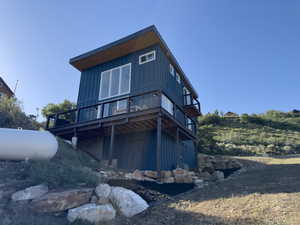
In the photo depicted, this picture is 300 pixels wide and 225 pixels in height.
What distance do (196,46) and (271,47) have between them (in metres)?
4.48

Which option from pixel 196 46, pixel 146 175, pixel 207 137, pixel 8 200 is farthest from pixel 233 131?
pixel 8 200

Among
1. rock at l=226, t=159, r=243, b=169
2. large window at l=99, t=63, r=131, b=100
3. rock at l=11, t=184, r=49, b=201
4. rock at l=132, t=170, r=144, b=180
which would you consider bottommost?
rock at l=11, t=184, r=49, b=201

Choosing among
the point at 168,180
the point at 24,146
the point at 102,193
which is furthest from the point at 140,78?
the point at 102,193

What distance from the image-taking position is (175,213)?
156 inches

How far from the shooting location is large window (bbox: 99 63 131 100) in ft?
34.5

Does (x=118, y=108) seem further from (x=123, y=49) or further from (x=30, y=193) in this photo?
(x=30, y=193)

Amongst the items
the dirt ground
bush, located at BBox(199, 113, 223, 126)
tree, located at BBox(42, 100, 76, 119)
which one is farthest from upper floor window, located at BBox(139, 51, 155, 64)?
bush, located at BBox(199, 113, 223, 126)

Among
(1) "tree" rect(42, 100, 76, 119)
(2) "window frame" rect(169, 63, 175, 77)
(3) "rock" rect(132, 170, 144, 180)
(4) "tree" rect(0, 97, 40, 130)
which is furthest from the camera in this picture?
(1) "tree" rect(42, 100, 76, 119)

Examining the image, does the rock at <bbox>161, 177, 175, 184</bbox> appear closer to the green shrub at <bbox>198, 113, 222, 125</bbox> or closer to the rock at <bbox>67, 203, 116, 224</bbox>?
the rock at <bbox>67, 203, 116, 224</bbox>

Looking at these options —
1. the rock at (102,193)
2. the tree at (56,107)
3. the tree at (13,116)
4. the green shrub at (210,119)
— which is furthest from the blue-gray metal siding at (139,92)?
the green shrub at (210,119)

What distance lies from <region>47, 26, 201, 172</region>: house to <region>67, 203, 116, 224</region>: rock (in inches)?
178

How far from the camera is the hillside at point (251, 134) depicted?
57.6ft

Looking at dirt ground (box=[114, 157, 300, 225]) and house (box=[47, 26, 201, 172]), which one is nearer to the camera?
dirt ground (box=[114, 157, 300, 225])

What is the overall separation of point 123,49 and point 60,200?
8.29m
